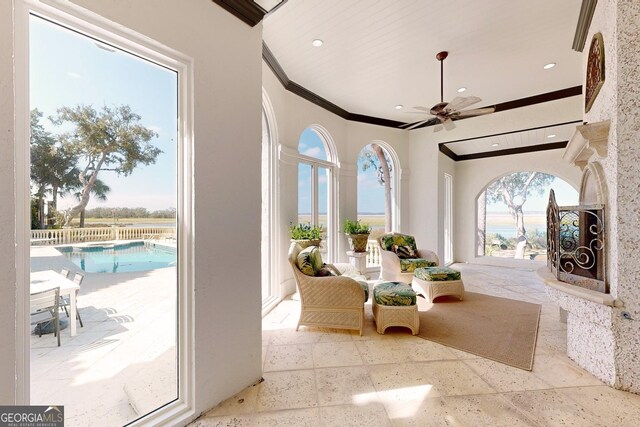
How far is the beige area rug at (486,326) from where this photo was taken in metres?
2.54

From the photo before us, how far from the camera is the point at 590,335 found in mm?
2146

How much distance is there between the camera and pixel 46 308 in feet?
4.25

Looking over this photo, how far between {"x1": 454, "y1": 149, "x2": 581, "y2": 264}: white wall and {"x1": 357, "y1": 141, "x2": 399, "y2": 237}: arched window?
238 cm

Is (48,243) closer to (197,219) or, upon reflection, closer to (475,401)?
(197,219)

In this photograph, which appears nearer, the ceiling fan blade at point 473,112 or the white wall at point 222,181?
the white wall at point 222,181

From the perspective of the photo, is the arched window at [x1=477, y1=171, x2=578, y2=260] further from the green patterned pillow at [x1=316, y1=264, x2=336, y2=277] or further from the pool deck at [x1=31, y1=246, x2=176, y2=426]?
the pool deck at [x1=31, y1=246, x2=176, y2=426]

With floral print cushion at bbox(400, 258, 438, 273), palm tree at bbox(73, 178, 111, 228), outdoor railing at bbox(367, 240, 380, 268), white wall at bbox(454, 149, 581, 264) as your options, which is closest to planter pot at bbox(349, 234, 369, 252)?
floral print cushion at bbox(400, 258, 438, 273)

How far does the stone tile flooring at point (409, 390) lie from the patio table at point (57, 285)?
3.28 feet

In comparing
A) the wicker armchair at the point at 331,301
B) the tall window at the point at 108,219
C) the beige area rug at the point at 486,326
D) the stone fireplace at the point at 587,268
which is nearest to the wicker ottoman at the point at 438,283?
the beige area rug at the point at 486,326

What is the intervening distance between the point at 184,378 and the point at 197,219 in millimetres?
1042

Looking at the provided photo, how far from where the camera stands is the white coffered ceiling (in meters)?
2.59

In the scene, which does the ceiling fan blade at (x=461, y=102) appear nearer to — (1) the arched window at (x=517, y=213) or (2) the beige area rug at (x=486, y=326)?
(2) the beige area rug at (x=486, y=326)

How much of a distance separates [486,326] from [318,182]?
3261mm

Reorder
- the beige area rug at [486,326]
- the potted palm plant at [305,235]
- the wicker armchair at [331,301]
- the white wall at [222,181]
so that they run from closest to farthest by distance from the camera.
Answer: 1. the white wall at [222,181]
2. the beige area rug at [486,326]
3. the wicker armchair at [331,301]
4. the potted palm plant at [305,235]
